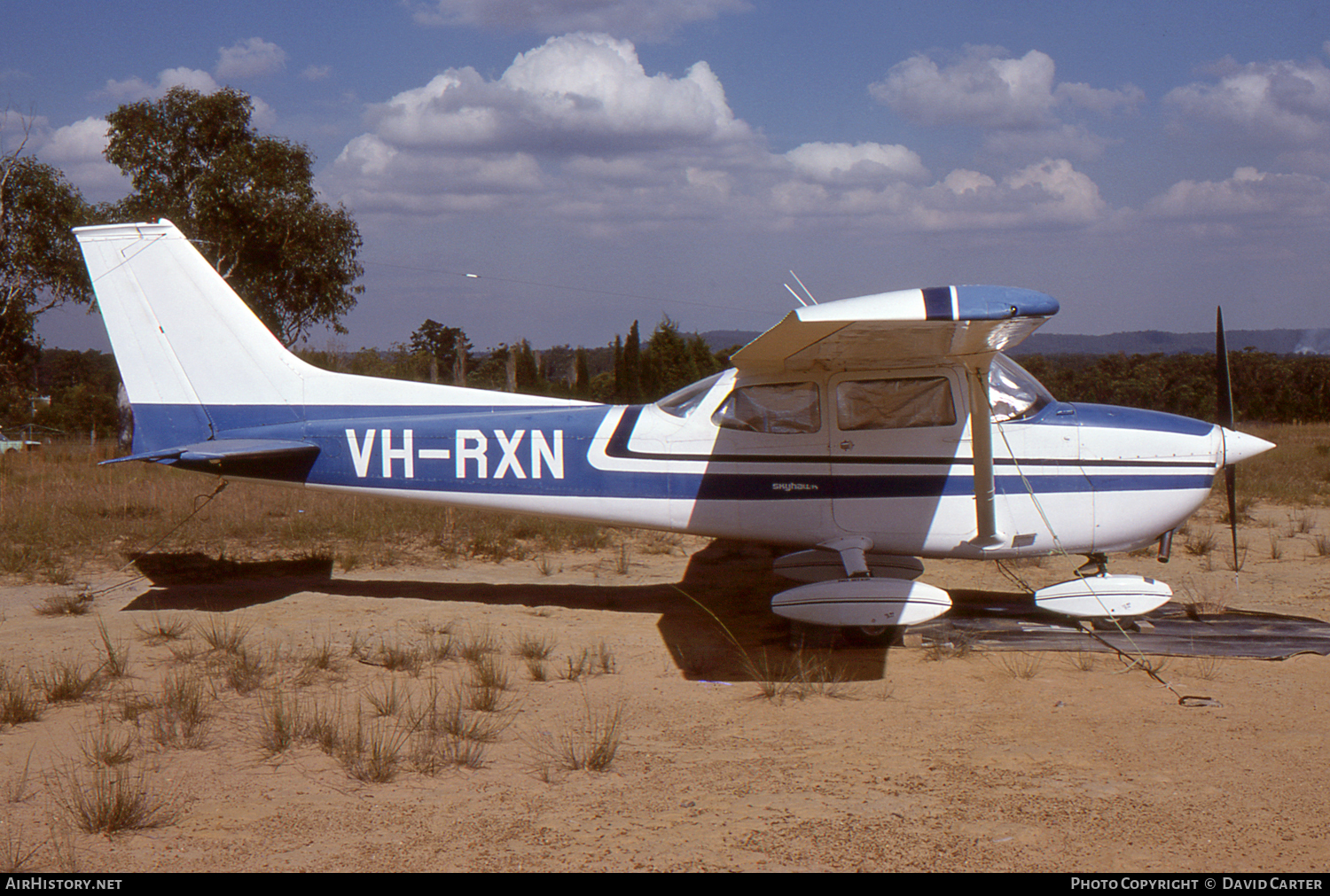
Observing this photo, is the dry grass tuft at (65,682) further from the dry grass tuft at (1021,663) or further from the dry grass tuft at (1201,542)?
the dry grass tuft at (1201,542)

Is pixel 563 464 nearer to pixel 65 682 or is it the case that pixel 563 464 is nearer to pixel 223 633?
pixel 223 633

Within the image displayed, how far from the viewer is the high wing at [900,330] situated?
455cm

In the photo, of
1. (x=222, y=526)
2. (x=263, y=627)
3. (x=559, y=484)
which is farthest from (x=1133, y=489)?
(x=222, y=526)

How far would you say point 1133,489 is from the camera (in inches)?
261

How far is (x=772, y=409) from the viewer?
6746mm

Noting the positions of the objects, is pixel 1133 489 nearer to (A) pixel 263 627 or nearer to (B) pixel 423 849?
(B) pixel 423 849

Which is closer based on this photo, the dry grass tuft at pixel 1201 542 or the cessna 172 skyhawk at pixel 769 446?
the cessna 172 skyhawk at pixel 769 446

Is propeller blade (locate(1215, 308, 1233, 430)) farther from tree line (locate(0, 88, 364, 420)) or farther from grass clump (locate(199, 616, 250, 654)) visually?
tree line (locate(0, 88, 364, 420))

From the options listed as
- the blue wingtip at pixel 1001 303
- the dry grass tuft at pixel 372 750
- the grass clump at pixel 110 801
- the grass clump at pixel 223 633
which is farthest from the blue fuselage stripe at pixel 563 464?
the grass clump at pixel 110 801

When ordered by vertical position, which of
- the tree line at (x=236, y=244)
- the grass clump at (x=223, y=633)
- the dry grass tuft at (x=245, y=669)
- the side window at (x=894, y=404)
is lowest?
the dry grass tuft at (x=245, y=669)

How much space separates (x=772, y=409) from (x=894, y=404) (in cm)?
90

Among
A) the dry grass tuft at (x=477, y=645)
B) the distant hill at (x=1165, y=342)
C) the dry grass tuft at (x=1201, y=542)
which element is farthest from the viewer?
the distant hill at (x=1165, y=342)

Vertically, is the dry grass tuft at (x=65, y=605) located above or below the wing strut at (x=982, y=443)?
below

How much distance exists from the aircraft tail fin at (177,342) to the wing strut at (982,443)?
5453 mm
